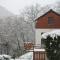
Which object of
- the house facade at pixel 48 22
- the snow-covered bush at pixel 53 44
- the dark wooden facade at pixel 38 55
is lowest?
the dark wooden facade at pixel 38 55

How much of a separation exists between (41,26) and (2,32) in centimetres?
1605

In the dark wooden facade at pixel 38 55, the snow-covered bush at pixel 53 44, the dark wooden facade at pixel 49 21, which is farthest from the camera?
the dark wooden facade at pixel 49 21

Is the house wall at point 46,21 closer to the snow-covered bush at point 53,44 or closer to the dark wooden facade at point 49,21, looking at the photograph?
the dark wooden facade at point 49,21

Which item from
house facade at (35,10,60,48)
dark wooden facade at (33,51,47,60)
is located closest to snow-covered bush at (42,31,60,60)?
dark wooden facade at (33,51,47,60)

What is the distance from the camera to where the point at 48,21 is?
76.9 feet

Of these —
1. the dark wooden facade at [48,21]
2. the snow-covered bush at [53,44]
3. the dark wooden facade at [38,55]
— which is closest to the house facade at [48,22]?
the dark wooden facade at [48,21]

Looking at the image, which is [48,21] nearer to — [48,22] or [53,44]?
[48,22]

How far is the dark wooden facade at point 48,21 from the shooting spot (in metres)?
23.0

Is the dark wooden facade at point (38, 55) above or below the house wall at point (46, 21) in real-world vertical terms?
below

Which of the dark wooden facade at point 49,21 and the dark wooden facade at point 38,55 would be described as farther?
the dark wooden facade at point 49,21

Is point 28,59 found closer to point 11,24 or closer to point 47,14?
point 47,14

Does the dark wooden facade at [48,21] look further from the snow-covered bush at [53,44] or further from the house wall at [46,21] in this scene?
the snow-covered bush at [53,44]

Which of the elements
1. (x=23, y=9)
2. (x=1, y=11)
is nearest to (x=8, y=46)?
(x=23, y=9)

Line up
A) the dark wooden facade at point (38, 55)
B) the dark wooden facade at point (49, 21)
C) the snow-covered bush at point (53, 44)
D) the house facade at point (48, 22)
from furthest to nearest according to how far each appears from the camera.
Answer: the dark wooden facade at point (49, 21) → the house facade at point (48, 22) → the dark wooden facade at point (38, 55) → the snow-covered bush at point (53, 44)
